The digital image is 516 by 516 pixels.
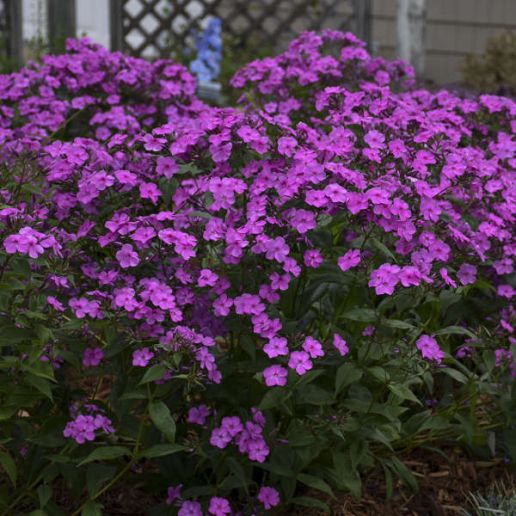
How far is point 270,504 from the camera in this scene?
7.75ft

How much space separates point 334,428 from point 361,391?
16 centimetres

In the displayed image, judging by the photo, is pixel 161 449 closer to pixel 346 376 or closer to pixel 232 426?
pixel 232 426

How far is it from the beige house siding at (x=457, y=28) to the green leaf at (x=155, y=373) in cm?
1047

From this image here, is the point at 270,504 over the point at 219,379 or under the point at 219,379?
under

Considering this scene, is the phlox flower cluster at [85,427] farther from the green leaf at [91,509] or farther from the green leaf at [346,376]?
the green leaf at [346,376]

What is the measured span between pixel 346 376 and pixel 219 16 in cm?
898

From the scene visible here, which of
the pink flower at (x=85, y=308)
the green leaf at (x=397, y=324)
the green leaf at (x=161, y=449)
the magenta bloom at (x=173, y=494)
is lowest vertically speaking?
the magenta bloom at (x=173, y=494)

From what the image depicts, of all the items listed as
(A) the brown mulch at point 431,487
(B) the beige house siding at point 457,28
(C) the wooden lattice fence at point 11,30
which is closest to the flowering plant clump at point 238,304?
(A) the brown mulch at point 431,487

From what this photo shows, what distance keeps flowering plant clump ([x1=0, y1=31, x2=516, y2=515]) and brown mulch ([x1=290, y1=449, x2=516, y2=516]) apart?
0.60ft

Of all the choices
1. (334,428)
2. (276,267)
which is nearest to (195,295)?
(276,267)

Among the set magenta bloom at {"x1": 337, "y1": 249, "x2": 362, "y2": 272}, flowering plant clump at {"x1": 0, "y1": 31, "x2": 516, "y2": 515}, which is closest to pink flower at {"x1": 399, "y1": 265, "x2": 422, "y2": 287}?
flowering plant clump at {"x1": 0, "y1": 31, "x2": 516, "y2": 515}

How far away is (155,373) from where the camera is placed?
208cm

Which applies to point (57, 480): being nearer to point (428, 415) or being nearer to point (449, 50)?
point (428, 415)

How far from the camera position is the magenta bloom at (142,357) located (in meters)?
2.13
